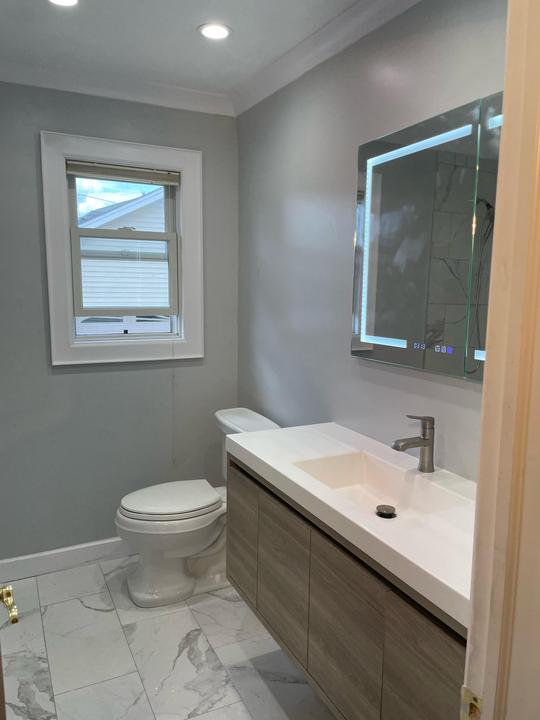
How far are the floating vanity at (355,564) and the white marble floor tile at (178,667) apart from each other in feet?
1.17

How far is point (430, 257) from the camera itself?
169cm

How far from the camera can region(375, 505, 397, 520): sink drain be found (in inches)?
62.3

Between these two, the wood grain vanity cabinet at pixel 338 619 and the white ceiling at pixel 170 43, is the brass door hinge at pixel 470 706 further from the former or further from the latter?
the white ceiling at pixel 170 43

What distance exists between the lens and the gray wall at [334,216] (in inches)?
62.4

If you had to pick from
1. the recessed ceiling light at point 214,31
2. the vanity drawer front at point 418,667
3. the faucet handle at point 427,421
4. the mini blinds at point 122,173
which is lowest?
the vanity drawer front at point 418,667

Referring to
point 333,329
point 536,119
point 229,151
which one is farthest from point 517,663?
point 229,151

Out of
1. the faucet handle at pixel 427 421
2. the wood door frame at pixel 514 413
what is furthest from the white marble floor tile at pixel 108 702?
the wood door frame at pixel 514 413

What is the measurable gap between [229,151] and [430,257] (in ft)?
5.49

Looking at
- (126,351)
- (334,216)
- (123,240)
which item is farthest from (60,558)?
(334,216)

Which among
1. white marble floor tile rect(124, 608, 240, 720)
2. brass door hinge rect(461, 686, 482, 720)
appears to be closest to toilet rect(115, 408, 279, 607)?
white marble floor tile rect(124, 608, 240, 720)

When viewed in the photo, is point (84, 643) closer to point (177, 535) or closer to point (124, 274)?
point (177, 535)

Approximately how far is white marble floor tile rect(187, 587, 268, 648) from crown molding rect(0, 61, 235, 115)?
2481mm

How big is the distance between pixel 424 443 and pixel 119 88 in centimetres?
222

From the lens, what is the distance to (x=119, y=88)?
103 inches
